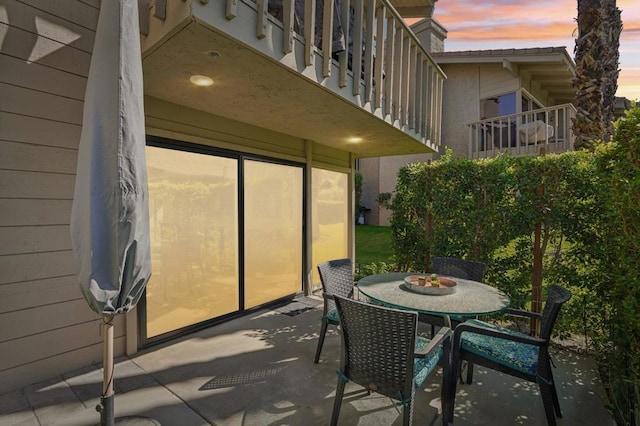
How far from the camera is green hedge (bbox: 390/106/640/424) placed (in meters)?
2.28

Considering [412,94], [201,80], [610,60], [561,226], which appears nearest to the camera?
[201,80]

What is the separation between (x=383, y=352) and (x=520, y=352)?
1.18 m

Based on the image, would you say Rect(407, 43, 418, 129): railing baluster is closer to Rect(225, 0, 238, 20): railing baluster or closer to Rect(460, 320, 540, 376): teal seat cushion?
Rect(225, 0, 238, 20): railing baluster

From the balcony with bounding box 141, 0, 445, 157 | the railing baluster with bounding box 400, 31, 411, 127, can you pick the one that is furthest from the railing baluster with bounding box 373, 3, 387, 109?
the railing baluster with bounding box 400, 31, 411, 127

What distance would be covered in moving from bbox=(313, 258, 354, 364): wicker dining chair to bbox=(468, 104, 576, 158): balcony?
548cm

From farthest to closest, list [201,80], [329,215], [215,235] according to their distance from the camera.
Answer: [329,215] < [215,235] < [201,80]

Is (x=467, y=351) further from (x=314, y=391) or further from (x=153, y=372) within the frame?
(x=153, y=372)

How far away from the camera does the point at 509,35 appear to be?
4891 millimetres

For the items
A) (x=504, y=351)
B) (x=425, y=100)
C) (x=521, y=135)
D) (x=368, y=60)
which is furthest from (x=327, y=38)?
(x=521, y=135)

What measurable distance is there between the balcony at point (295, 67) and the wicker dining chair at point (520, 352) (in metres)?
2.47

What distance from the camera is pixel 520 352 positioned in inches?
92.3

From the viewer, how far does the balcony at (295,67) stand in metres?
2.18

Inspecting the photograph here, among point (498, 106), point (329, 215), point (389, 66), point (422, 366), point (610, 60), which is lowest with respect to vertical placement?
point (422, 366)

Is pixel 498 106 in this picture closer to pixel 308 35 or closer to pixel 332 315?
pixel 308 35
